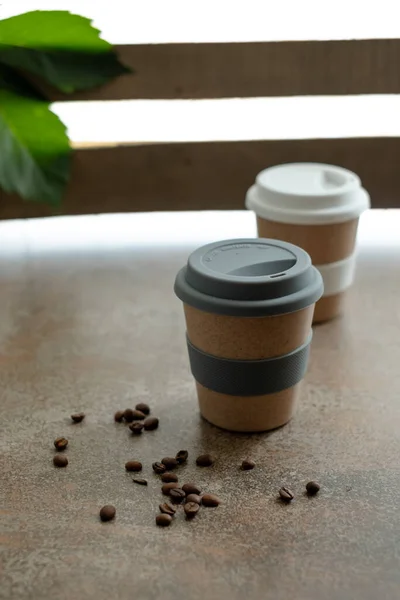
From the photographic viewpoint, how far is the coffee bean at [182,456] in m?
1.30

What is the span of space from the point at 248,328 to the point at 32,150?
975 millimetres

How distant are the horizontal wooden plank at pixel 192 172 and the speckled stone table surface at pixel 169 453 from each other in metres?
0.30

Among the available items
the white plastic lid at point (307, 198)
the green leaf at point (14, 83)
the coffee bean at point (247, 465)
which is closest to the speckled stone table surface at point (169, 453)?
the coffee bean at point (247, 465)

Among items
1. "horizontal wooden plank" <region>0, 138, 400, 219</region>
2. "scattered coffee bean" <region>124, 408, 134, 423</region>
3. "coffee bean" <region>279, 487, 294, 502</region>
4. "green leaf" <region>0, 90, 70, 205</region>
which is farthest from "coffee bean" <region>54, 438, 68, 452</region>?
"horizontal wooden plank" <region>0, 138, 400, 219</region>

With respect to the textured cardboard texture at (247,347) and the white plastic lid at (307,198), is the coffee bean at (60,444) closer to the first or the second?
the textured cardboard texture at (247,347)

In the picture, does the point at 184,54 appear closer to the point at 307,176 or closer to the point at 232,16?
the point at 232,16

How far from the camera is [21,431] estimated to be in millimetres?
1383

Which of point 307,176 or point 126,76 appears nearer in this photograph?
point 307,176

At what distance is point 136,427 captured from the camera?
4.50 feet

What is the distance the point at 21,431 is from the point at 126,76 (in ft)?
3.42

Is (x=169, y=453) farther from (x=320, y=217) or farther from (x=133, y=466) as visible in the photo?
(x=320, y=217)

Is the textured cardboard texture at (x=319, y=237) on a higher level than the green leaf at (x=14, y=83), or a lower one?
lower

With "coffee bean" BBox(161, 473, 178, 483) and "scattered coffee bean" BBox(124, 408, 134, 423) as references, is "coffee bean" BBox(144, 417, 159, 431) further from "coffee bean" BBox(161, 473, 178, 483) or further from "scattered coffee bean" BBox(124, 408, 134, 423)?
"coffee bean" BBox(161, 473, 178, 483)

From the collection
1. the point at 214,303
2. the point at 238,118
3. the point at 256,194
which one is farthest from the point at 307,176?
the point at 214,303
